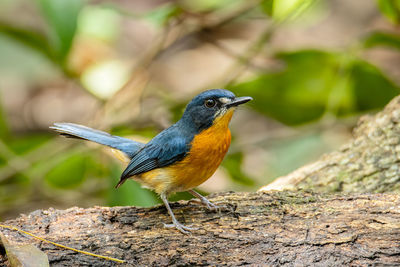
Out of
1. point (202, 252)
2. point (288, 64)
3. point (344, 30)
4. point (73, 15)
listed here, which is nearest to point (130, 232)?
point (202, 252)

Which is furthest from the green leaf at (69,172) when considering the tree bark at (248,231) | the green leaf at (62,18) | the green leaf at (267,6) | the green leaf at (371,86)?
the green leaf at (371,86)

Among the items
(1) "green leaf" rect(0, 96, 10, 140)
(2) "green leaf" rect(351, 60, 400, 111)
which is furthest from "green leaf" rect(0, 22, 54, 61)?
(2) "green leaf" rect(351, 60, 400, 111)

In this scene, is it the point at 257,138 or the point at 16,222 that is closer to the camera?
the point at 16,222

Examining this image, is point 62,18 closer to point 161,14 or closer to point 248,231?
point 161,14

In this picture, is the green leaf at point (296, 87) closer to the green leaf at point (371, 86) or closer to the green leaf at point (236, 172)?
the green leaf at point (371, 86)

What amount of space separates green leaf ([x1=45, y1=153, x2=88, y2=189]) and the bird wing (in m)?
1.72

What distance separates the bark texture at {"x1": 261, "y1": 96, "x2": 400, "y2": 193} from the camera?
14.9 ft

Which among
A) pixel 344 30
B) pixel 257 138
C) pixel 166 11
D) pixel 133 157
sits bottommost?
pixel 133 157

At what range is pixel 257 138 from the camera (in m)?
6.74

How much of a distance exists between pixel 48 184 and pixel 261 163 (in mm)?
4672

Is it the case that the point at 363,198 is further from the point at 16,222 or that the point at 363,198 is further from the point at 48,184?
the point at 48,184

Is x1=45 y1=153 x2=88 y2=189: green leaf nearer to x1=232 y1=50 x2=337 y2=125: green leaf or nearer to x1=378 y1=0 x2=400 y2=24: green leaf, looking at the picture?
x1=232 y1=50 x2=337 y2=125: green leaf

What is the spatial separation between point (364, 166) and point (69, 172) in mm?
3393

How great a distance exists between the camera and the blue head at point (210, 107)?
4402mm
